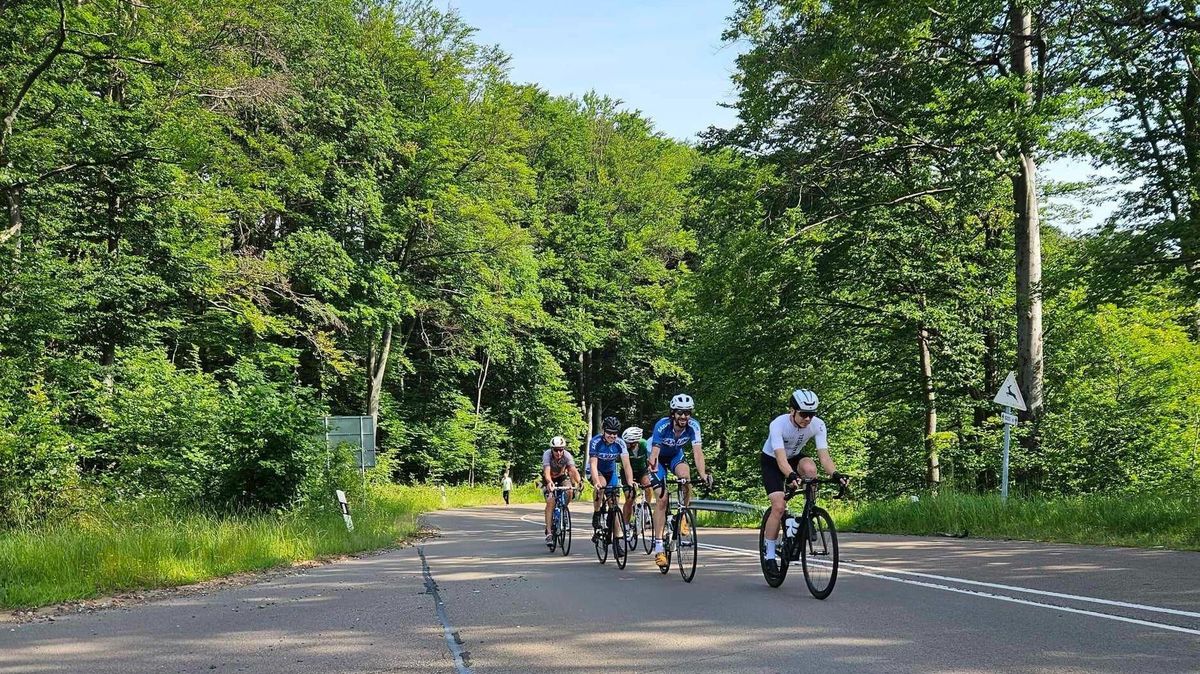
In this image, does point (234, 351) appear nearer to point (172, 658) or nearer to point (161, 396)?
point (161, 396)

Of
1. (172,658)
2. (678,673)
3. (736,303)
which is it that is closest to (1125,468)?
(736,303)

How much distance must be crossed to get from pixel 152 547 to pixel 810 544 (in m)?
7.95

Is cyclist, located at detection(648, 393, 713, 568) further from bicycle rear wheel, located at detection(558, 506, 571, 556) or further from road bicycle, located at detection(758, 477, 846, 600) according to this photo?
bicycle rear wheel, located at detection(558, 506, 571, 556)

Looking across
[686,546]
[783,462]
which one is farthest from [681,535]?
[783,462]

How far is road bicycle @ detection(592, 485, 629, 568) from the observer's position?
11002 millimetres

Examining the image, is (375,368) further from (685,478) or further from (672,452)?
(685,478)

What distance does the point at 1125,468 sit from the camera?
1666cm

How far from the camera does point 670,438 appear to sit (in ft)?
34.7

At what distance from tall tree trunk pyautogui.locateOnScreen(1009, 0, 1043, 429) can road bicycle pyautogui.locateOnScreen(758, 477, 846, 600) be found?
10328 mm

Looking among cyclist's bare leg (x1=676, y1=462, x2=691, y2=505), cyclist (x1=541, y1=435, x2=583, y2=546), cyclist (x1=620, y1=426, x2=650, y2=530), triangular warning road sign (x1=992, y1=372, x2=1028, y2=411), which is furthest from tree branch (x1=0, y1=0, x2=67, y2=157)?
triangular warning road sign (x1=992, y1=372, x2=1028, y2=411)

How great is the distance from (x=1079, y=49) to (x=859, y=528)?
9.32 meters

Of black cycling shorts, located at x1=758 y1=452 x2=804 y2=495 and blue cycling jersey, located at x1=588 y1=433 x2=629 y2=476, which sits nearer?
black cycling shorts, located at x1=758 y1=452 x2=804 y2=495

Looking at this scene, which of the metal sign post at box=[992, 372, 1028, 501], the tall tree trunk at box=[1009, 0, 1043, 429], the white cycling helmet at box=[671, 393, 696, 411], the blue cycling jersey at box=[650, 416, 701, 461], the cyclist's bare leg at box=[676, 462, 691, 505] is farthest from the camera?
the tall tree trunk at box=[1009, 0, 1043, 429]

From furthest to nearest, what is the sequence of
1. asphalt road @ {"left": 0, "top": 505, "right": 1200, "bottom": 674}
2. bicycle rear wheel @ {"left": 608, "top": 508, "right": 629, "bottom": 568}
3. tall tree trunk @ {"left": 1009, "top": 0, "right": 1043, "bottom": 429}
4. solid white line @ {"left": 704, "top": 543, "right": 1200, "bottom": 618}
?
tall tree trunk @ {"left": 1009, "top": 0, "right": 1043, "bottom": 429}
bicycle rear wheel @ {"left": 608, "top": 508, "right": 629, "bottom": 568}
solid white line @ {"left": 704, "top": 543, "right": 1200, "bottom": 618}
asphalt road @ {"left": 0, "top": 505, "right": 1200, "bottom": 674}
